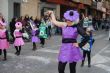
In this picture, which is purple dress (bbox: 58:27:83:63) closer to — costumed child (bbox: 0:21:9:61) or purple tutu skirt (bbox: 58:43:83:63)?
purple tutu skirt (bbox: 58:43:83:63)

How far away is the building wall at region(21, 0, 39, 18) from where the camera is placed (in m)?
31.6

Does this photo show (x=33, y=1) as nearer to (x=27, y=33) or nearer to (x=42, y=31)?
(x=27, y=33)

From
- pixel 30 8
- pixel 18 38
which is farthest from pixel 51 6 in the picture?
pixel 18 38

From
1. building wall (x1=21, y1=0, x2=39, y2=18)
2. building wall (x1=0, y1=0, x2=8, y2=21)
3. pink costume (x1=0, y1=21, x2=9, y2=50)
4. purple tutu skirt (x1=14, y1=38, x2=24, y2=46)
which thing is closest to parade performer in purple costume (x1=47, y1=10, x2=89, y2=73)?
pink costume (x1=0, y1=21, x2=9, y2=50)

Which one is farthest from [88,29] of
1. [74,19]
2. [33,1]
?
[33,1]

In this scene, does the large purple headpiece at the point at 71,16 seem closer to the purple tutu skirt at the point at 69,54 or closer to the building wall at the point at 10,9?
the purple tutu skirt at the point at 69,54

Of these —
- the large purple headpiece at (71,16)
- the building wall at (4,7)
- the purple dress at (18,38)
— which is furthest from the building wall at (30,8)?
the large purple headpiece at (71,16)

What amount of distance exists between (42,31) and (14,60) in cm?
622

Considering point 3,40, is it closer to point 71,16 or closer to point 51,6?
point 71,16

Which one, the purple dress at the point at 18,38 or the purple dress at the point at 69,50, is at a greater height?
the purple dress at the point at 69,50

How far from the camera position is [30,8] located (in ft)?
110

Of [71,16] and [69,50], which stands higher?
[71,16]

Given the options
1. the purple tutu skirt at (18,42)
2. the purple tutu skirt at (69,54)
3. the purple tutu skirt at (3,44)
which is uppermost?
the purple tutu skirt at (69,54)

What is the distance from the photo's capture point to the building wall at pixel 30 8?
31595 millimetres
